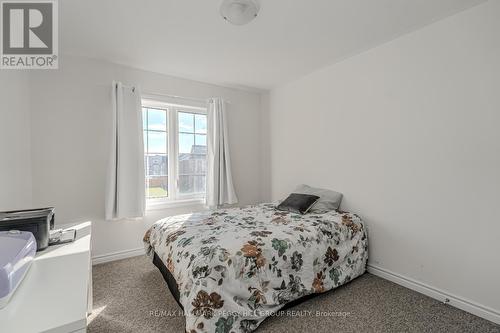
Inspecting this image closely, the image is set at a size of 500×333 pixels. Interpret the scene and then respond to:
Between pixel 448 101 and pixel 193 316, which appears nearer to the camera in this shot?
pixel 193 316

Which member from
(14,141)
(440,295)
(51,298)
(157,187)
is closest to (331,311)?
(440,295)

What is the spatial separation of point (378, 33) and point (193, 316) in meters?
2.83

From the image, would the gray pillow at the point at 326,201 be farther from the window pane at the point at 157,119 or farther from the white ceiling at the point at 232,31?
the window pane at the point at 157,119

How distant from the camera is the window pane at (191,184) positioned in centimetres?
349

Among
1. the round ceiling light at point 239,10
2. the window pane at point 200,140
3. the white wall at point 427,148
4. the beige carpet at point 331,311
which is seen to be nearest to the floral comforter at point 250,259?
the beige carpet at point 331,311

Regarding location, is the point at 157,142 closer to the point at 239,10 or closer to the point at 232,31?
the point at 232,31

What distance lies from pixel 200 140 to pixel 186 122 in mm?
335

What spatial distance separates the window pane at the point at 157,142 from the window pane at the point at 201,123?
498 mm

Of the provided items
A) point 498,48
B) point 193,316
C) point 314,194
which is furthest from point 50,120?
point 498,48

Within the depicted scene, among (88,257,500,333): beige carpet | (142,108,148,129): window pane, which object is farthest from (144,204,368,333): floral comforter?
(142,108,148,129): window pane

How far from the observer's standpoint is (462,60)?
1.94m

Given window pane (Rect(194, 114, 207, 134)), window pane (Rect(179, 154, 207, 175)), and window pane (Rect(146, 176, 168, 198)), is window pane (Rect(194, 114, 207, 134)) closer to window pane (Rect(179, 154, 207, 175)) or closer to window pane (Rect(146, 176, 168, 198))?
window pane (Rect(179, 154, 207, 175))

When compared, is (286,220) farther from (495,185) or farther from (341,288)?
(495,185)

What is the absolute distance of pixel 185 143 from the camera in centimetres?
350
